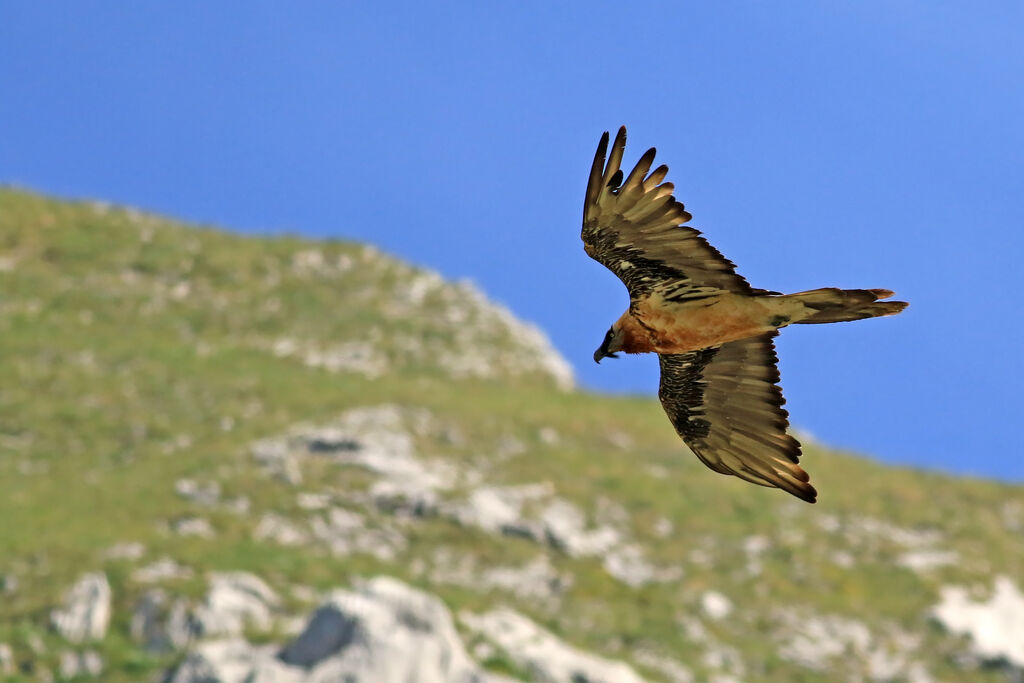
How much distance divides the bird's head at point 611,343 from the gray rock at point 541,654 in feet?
36.8

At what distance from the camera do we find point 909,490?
36.5 m

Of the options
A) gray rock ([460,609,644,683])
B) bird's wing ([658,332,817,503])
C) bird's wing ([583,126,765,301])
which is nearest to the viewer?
bird's wing ([583,126,765,301])

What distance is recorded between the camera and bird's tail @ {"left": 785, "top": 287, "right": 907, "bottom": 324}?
334 inches

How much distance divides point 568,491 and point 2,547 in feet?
42.5

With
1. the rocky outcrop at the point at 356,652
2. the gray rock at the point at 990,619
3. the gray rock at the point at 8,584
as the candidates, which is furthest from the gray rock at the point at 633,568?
the gray rock at the point at 8,584

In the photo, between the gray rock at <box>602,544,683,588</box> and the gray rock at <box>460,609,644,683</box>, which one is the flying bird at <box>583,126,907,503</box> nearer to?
the gray rock at <box>460,609,644,683</box>

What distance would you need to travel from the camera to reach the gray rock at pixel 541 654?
A: 2053cm

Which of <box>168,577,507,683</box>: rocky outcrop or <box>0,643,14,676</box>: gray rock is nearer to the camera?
<box>168,577,507,683</box>: rocky outcrop

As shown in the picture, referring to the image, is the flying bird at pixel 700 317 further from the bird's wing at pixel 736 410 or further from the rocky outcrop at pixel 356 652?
the rocky outcrop at pixel 356 652

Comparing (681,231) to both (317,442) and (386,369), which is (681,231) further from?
(386,369)

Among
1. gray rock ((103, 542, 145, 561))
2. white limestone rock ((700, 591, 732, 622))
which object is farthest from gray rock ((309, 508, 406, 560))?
white limestone rock ((700, 591, 732, 622))

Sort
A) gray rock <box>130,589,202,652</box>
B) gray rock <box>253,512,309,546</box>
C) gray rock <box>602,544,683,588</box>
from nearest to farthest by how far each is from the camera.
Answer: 1. gray rock <box>130,589,202,652</box>
2. gray rock <box>253,512,309,546</box>
3. gray rock <box>602,544,683,588</box>

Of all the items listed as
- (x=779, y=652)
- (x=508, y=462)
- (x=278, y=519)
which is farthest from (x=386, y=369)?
(x=779, y=652)

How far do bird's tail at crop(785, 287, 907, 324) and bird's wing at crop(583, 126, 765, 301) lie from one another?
0.44m
